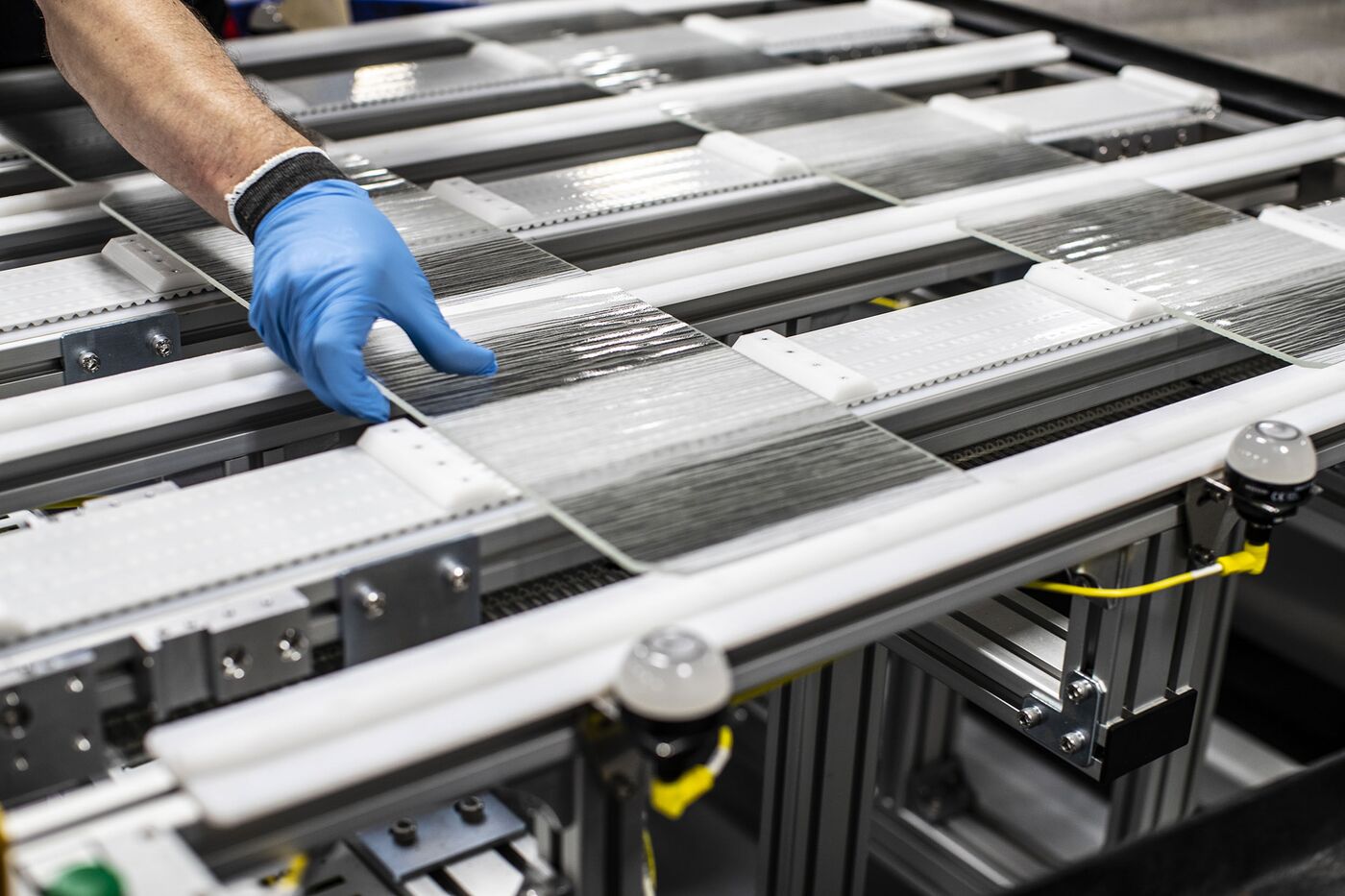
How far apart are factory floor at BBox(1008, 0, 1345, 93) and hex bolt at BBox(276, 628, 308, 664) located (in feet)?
6.36

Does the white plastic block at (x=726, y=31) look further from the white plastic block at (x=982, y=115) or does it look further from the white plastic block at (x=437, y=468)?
the white plastic block at (x=437, y=468)

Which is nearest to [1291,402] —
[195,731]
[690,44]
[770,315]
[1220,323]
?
[1220,323]

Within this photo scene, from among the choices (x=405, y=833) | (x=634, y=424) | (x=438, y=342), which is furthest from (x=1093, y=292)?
(x=405, y=833)

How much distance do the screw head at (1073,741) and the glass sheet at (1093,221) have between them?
0.52 m

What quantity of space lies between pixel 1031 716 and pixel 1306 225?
2.41ft

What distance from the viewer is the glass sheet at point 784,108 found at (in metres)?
2.10

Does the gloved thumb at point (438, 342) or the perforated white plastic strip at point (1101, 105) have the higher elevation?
the perforated white plastic strip at point (1101, 105)

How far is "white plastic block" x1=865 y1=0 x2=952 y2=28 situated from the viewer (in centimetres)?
266

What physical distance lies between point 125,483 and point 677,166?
89 cm

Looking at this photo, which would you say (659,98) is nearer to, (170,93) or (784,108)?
(784,108)

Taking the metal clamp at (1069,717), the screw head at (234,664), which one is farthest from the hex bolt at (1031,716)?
the screw head at (234,664)

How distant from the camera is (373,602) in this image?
1.12 m

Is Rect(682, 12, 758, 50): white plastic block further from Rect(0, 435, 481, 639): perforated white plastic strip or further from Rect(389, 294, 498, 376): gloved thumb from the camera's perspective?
Rect(0, 435, 481, 639): perforated white plastic strip

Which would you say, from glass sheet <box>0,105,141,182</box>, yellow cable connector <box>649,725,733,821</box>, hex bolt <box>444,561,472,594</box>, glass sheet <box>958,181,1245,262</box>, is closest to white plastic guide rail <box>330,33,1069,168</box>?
glass sheet <box>0,105,141,182</box>
